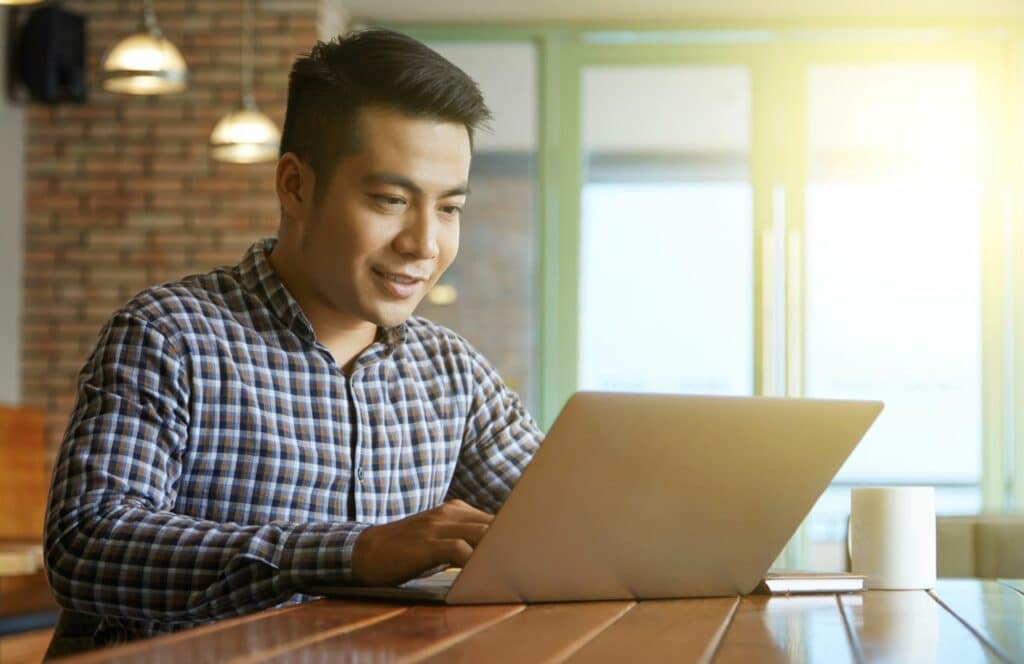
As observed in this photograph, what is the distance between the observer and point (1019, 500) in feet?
20.1

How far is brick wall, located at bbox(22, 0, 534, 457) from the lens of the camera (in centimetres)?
612

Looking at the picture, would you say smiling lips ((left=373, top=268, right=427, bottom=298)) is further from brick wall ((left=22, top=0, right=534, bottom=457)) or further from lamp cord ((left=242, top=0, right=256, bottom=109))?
lamp cord ((left=242, top=0, right=256, bottom=109))

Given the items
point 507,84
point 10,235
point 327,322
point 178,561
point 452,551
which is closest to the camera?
point 452,551

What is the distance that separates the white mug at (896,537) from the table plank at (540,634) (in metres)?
0.37

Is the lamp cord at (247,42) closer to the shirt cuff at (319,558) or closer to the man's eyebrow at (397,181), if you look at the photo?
the man's eyebrow at (397,181)

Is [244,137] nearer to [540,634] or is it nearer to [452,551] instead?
[452,551]

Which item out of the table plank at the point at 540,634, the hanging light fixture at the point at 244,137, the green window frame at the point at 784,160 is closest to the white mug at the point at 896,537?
the table plank at the point at 540,634

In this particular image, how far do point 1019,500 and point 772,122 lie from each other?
1.93 m

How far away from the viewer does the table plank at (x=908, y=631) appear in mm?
1082

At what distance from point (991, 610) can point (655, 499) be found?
368mm

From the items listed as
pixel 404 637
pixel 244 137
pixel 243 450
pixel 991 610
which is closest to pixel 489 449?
pixel 243 450

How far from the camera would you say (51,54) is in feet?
19.6

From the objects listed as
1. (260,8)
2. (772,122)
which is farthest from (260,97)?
(772,122)

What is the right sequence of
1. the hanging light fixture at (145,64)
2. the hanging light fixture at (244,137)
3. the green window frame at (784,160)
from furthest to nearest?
the green window frame at (784,160)
the hanging light fixture at (244,137)
the hanging light fixture at (145,64)
